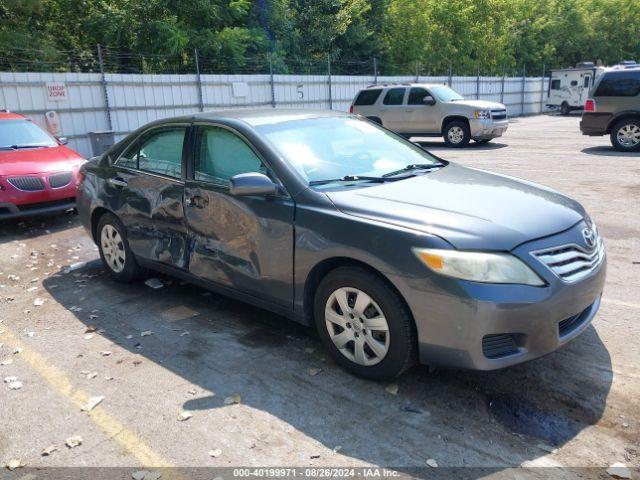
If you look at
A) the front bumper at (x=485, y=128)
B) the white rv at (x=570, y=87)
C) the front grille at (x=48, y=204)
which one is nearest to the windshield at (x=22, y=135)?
the front grille at (x=48, y=204)

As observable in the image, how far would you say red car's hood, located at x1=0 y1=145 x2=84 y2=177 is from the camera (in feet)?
→ 25.3

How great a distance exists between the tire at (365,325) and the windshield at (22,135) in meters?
6.81

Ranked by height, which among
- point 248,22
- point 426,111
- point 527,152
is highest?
point 248,22

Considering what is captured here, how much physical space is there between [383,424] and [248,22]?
77.5 feet

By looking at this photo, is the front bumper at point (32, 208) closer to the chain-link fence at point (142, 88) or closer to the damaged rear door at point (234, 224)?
the damaged rear door at point (234, 224)

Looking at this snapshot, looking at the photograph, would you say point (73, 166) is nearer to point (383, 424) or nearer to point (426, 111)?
point (383, 424)

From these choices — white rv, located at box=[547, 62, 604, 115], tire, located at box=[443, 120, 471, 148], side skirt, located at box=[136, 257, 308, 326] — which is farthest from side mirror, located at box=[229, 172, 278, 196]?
white rv, located at box=[547, 62, 604, 115]

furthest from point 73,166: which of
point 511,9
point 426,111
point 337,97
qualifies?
point 511,9

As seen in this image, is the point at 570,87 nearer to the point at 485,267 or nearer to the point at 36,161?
the point at 36,161

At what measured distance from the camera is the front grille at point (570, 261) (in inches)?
122

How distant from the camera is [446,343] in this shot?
3070mm

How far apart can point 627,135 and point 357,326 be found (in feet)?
40.4

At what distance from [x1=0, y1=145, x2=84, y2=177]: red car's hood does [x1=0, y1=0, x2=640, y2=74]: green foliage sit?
8227 millimetres

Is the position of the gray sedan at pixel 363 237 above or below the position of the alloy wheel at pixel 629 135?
above
